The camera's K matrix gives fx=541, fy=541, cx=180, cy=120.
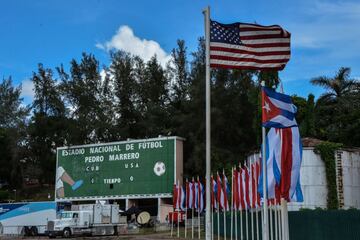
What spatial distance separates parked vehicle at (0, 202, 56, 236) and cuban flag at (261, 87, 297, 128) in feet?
122

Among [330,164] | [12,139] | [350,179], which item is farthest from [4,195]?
[350,179]

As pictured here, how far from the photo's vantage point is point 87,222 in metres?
44.8

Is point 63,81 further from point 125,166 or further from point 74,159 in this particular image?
point 125,166

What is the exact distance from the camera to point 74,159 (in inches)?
2452

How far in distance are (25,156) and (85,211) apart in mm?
39126

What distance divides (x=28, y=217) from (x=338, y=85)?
3390cm

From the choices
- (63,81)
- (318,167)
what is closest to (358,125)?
(318,167)

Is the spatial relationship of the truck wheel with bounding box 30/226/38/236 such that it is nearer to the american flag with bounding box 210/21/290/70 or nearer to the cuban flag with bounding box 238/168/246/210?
the cuban flag with bounding box 238/168/246/210

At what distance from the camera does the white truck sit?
4384 centimetres

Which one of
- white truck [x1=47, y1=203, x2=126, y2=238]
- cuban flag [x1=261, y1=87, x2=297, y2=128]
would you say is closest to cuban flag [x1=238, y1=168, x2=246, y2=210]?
cuban flag [x1=261, y1=87, x2=297, y2=128]

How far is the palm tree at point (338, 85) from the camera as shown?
56234 millimetres

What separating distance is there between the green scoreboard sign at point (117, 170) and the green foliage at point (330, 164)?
17995 millimetres

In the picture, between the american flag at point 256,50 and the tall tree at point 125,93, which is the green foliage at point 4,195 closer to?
the tall tree at point 125,93

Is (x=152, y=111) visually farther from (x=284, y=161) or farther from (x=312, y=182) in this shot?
(x=284, y=161)
